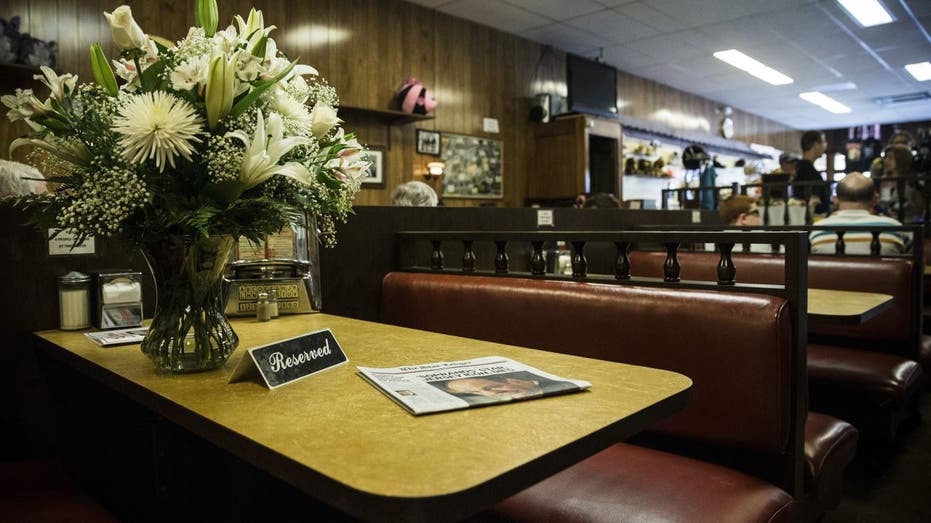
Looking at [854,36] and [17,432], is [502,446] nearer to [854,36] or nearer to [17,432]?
[17,432]

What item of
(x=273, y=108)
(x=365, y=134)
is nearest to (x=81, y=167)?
(x=273, y=108)

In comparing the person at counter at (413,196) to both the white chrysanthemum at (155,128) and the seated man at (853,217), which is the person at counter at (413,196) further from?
the white chrysanthemum at (155,128)

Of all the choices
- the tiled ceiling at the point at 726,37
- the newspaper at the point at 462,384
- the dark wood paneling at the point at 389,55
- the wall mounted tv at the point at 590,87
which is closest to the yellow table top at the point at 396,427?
the newspaper at the point at 462,384

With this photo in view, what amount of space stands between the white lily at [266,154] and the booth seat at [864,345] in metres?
2.46

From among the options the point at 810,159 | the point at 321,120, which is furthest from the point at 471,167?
the point at 321,120

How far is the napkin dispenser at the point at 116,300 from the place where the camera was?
1679 millimetres

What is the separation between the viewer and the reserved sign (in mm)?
1082

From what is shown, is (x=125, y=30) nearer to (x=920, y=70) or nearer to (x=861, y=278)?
(x=861, y=278)

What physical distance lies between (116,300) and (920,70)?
11.0 m

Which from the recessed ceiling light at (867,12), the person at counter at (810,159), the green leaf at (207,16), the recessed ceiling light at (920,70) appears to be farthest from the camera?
the recessed ceiling light at (920,70)

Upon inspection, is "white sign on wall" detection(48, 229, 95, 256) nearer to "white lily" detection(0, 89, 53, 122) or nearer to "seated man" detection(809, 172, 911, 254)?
"white lily" detection(0, 89, 53, 122)

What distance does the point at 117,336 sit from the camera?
5.06 ft

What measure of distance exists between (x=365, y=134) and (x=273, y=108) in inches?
181

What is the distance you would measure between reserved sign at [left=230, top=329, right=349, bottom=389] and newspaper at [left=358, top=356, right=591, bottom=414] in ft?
0.31
